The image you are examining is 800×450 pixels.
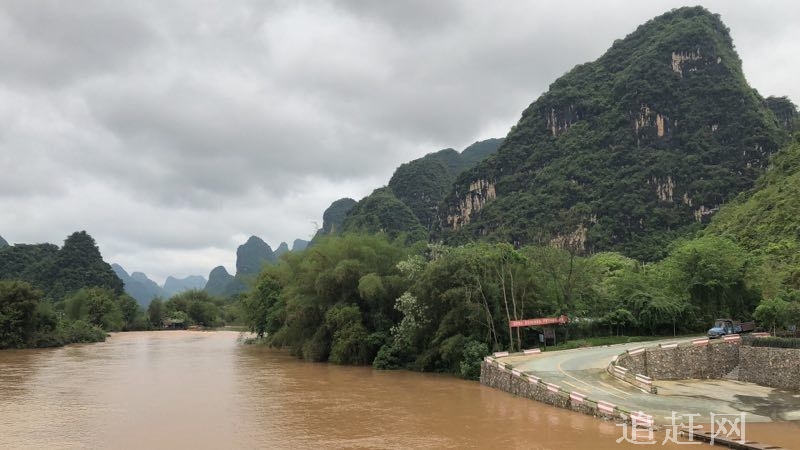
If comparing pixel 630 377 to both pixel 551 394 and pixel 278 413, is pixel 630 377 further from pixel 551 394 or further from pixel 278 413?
pixel 278 413

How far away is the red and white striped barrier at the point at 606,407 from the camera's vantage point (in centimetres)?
1684

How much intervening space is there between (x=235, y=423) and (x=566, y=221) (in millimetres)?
85974

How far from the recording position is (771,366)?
23.3m

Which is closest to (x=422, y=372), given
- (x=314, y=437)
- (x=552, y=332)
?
(x=552, y=332)

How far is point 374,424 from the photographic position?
18312 millimetres

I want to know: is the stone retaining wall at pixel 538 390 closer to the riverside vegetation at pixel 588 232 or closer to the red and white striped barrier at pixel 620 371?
the riverside vegetation at pixel 588 232

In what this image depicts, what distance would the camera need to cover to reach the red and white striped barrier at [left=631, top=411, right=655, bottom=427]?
15.6m

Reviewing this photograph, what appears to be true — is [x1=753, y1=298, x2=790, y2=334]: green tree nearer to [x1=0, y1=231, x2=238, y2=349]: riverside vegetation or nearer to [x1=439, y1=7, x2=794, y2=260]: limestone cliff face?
[x1=439, y1=7, x2=794, y2=260]: limestone cliff face

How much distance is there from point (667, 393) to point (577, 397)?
4749mm

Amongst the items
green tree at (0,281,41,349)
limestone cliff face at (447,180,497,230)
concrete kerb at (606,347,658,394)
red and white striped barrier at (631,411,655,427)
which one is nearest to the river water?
red and white striped barrier at (631,411,655,427)

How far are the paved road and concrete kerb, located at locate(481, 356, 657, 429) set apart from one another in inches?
18.9

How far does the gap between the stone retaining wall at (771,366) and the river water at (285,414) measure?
7351 millimetres

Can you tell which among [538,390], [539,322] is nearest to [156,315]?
[539,322]

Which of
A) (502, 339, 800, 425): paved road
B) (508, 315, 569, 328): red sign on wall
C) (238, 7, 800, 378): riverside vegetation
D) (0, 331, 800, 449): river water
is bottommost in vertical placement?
(0, 331, 800, 449): river water
